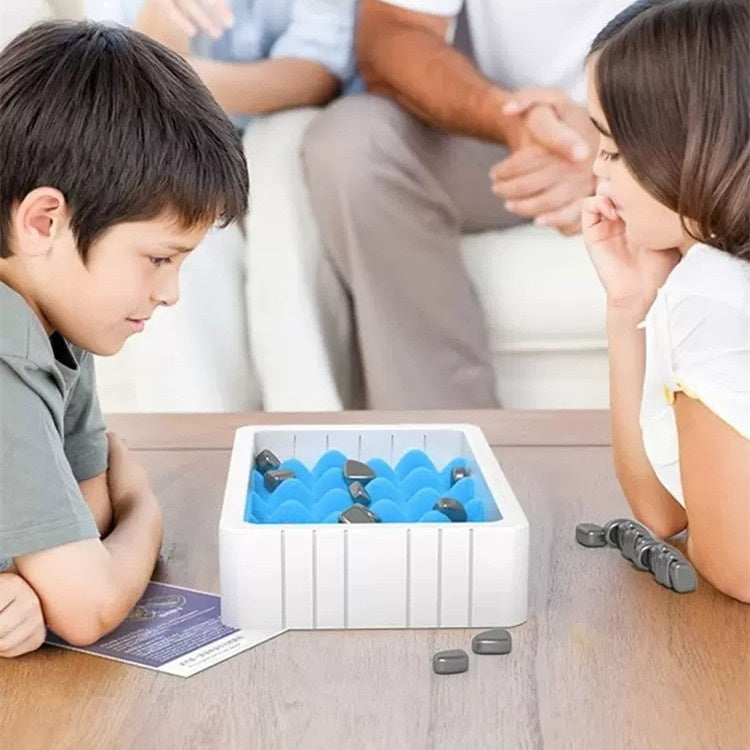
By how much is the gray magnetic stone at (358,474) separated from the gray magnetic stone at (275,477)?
5cm

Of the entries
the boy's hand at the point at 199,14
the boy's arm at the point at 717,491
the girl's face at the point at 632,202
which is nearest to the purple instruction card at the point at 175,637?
the boy's arm at the point at 717,491

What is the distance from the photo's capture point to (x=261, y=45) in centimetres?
263

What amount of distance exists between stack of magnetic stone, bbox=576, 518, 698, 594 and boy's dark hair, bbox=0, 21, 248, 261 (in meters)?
0.41

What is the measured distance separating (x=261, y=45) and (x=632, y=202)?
1669mm

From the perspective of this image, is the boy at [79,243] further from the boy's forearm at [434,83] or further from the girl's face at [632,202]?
the boy's forearm at [434,83]

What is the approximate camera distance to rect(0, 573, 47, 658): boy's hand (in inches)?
33.9

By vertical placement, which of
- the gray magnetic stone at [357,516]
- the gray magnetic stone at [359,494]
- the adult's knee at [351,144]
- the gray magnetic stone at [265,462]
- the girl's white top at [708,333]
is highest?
the girl's white top at [708,333]

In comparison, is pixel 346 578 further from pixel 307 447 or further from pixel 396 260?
pixel 396 260

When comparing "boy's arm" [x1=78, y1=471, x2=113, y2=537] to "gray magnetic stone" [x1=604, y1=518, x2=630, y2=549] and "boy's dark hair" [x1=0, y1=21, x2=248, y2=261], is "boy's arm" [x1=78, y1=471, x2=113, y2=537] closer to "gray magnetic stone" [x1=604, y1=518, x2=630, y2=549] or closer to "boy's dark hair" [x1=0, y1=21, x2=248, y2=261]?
"boy's dark hair" [x1=0, y1=21, x2=248, y2=261]

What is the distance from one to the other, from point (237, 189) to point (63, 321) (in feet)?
0.57

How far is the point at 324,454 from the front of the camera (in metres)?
1.18

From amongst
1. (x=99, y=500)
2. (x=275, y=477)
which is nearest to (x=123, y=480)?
(x=99, y=500)

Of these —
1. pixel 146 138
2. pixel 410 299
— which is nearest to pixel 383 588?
pixel 146 138

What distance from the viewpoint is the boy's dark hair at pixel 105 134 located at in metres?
0.97
